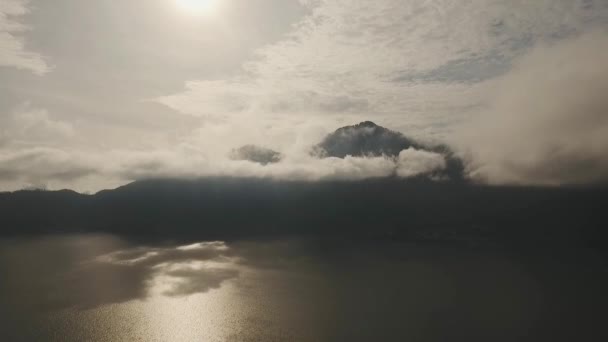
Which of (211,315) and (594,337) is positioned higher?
(211,315)

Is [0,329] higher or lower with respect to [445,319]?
higher

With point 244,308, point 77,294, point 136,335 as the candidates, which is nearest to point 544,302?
point 244,308

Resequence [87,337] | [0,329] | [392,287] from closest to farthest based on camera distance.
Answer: [87,337] < [0,329] < [392,287]

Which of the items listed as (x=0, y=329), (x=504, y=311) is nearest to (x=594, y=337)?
(x=504, y=311)

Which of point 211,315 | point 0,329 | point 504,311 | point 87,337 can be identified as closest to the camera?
point 87,337

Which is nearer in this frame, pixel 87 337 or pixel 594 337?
pixel 87 337

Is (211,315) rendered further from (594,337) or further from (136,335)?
(594,337)

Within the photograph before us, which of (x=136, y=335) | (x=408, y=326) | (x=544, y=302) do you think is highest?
(x=136, y=335)

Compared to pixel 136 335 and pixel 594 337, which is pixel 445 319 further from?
pixel 136 335

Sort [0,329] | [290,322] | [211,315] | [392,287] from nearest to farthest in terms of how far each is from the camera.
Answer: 1. [0,329]
2. [290,322]
3. [211,315]
4. [392,287]
